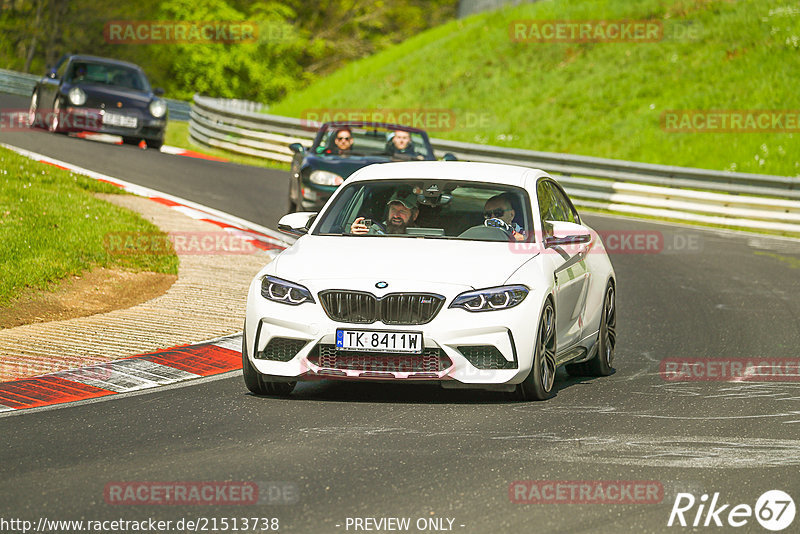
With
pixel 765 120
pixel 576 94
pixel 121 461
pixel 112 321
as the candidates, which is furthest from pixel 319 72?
pixel 121 461

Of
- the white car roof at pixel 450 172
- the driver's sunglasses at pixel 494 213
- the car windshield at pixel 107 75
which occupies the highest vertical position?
the car windshield at pixel 107 75

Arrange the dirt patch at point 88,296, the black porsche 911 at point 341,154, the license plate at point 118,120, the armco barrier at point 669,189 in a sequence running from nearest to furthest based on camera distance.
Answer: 1. the dirt patch at point 88,296
2. the black porsche 911 at point 341,154
3. the armco barrier at point 669,189
4. the license plate at point 118,120

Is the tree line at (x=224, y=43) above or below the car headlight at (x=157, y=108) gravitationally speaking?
above

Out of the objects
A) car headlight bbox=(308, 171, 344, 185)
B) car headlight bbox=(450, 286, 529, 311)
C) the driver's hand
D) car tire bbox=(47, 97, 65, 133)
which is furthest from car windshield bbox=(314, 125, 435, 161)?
car tire bbox=(47, 97, 65, 133)

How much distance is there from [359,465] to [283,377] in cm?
181

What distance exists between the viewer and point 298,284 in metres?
8.17

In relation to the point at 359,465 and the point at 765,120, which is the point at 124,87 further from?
the point at 359,465

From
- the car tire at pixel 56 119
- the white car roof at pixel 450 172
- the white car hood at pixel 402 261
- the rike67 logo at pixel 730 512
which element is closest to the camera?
the rike67 logo at pixel 730 512

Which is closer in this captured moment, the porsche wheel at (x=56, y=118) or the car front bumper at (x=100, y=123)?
the car front bumper at (x=100, y=123)

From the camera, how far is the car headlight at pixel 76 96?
86.1 feet

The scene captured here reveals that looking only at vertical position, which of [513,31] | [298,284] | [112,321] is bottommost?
[112,321]

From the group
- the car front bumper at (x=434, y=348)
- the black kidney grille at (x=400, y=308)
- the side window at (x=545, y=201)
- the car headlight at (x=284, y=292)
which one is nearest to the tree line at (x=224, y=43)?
the side window at (x=545, y=201)

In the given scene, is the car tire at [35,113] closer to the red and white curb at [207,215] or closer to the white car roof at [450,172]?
the red and white curb at [207,215]

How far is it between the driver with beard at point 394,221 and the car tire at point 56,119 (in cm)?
1869
